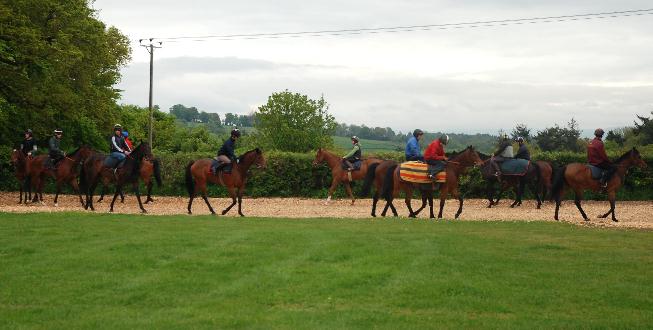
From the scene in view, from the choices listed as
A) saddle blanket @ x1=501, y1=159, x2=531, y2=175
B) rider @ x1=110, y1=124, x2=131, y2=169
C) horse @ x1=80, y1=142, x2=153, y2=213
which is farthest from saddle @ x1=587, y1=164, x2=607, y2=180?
rider @ x1=110, y1=124, x2=131, y2=169

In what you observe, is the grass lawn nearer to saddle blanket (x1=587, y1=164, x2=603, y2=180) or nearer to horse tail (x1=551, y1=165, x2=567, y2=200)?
saddle blanket (x1=587, y1=164, x2=603, y2=180)

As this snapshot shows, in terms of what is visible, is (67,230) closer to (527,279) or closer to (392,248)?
(392,248)

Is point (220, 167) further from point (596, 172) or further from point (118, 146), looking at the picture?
point (596, 172)

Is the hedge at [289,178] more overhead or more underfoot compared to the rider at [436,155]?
more underfoot

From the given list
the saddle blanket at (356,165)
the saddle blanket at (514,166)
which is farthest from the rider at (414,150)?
the saddle blanket at (356,165)

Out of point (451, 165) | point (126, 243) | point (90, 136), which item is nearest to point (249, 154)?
point (451, 165)

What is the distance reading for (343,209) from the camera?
28.3 meters

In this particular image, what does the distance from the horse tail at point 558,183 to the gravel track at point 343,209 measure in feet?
2.79

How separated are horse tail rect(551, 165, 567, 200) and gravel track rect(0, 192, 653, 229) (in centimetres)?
85

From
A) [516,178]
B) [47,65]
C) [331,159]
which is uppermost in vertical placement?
[47,65]

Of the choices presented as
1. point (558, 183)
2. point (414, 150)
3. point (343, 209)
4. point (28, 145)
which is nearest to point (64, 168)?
point (28, 145)

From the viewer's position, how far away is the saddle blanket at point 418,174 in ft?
73.0

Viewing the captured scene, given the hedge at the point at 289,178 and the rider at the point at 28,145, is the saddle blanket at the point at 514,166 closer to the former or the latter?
the hedge at the point at 289,178

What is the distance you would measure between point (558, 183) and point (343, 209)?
787 cm
